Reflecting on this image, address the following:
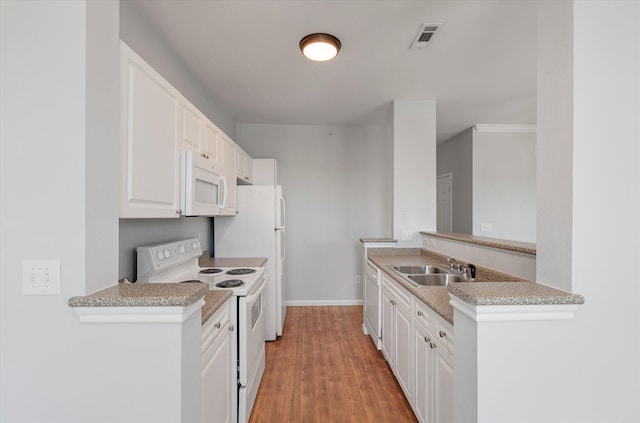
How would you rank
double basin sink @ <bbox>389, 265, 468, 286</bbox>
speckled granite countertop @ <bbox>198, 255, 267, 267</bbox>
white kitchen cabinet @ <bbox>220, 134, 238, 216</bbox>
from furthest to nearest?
speckled granite countertop @ <bbox>198, 255, 267, 267</bbox>, white kitchen cabinet @ <bbox>220, 134, 238, 216</bbox>, double basin sink @ <bbox>389, 265, 468, 286</bbox>

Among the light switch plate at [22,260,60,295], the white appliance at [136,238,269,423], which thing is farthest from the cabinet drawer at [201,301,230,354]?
the light switch plate at [22,260,60,295]

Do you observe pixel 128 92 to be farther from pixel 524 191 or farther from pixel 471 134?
pixel 524 191

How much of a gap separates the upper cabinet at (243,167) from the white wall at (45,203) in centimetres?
205

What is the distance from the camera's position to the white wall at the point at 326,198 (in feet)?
13.9

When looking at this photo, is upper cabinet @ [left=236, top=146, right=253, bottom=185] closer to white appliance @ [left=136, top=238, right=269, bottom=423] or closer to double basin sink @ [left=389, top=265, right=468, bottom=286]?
white appliance @ [left=136, top=238, right=269, bottom=423]

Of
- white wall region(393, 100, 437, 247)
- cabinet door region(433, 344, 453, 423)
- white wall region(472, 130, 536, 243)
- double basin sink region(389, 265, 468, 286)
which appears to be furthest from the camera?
white wall region(472, 130, 536, 243)

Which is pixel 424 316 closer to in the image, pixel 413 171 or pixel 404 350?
pixel 404 350

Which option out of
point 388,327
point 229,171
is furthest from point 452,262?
point 229,171

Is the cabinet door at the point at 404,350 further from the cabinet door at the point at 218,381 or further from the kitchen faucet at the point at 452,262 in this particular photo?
the cabinet door at the point at 218,381

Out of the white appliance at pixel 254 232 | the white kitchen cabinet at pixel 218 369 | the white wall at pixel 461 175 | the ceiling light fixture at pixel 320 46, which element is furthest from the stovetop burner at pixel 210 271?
the white wall at pixel 461 175

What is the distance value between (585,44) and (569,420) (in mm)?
1332

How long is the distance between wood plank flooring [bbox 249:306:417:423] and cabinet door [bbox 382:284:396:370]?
0.15m

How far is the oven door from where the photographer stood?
71.0 inches

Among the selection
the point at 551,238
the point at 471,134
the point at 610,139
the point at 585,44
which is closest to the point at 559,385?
the point at 551,238
